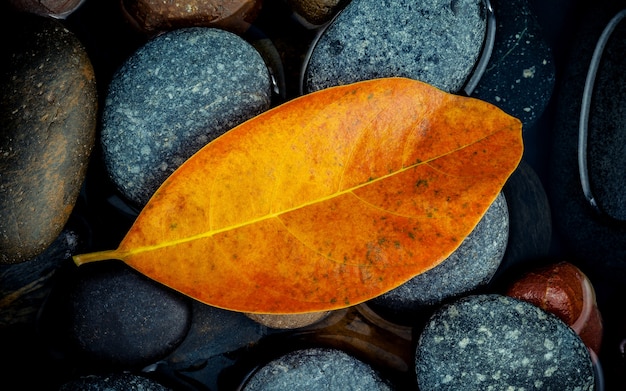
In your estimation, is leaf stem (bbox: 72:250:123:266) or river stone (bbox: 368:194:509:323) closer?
leaf stem (bbox: 72:250:123:266)

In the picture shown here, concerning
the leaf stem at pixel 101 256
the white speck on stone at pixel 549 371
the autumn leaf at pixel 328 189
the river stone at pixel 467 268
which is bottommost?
the white speck on stone at pixel 549 371

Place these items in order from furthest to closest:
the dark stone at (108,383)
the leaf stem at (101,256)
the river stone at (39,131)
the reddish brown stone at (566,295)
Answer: the reddish brown stone at (566,295)
the dark stone at (108,383)
the river stone at (39,131)
the leaf stem at (101,256)

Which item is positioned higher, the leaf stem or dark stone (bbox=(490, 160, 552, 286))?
the leaf stem

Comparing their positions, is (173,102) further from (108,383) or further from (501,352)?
(501,352)

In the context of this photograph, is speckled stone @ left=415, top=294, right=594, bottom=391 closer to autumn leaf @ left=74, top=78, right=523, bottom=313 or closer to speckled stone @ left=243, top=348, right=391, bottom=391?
speckled stone @ left=243, top=348, right=391, bottom=391

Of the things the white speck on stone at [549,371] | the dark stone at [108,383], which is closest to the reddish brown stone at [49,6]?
the dark stone at [108,383]

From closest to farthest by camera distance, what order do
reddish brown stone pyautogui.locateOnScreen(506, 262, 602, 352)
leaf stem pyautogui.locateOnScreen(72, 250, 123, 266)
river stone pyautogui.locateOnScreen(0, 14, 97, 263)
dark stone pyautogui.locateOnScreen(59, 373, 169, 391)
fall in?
1. leaf stem pyautogui.locateOnScreen(72, 250, 123, 266)
2. river stone pyautogui.locateOnScreen(0, 14, 97, 263)
3. dark stone pyautogui.locateOnScreen(59, 373, 169, 391)
4. reddish brown stone pyautogui.locateOnScreen(506, 262, 602, 352)

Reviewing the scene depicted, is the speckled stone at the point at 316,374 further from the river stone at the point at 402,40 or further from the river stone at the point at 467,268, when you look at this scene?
the river stone at the point at 402,40

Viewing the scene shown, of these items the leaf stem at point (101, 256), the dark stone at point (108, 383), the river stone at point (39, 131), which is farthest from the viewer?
the dark stone at point (108, 383)

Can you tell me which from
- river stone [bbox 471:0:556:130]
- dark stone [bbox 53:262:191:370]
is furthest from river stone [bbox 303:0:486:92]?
dark stone [bbox 53:262:191:370]
